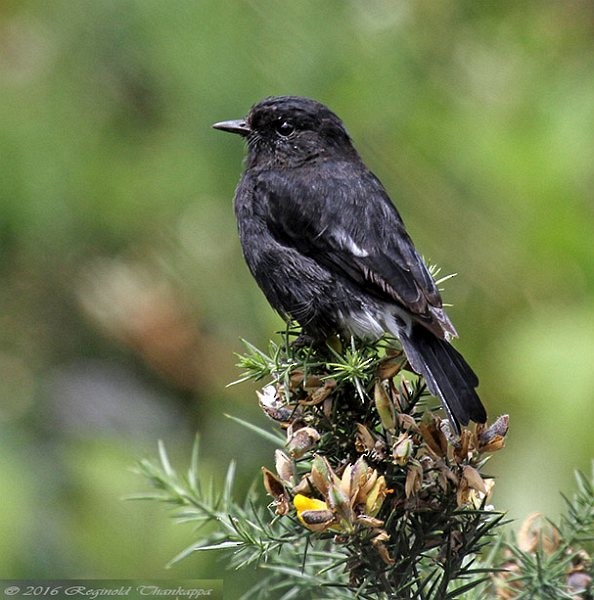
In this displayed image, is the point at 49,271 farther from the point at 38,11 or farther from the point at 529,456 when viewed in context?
the point at 529,456

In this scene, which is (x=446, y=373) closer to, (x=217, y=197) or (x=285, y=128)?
(x=285, y=128)

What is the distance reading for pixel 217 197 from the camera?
397cm

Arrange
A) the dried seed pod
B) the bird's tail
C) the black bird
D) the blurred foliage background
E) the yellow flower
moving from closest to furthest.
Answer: the yellow flower, the dried seed pod, the bird's tail, the black bird, the blurred foliage background

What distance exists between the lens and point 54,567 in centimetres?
343

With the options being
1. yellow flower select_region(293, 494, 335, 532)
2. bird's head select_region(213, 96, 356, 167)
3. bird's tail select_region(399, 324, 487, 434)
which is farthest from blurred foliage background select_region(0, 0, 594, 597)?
yellow flower select_region(293, 494, 335, 532)

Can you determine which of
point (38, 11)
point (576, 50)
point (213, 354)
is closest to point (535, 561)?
point (213, 354)

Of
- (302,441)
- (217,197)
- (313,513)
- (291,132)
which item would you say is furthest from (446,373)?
(217,197)

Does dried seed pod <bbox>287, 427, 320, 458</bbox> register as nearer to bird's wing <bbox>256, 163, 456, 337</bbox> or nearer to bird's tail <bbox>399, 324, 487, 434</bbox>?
bird's tail <bbox>399, 324, 487, 434</bbox>

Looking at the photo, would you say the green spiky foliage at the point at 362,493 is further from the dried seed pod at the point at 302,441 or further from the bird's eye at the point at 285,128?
the bird's eye at the point at 285,128

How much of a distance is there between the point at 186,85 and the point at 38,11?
0.74 metres

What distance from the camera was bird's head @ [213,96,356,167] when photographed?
3.13 meters

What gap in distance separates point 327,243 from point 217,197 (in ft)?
4.56

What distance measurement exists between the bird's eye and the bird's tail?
951 mm

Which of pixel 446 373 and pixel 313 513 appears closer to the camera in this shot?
pixel 313 513
